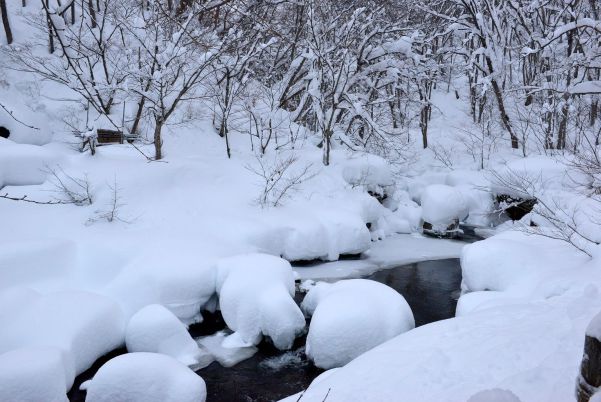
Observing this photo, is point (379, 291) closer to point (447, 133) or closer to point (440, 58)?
point (447, 133)

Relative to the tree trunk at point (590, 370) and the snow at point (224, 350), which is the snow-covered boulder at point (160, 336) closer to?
the snow at point (224, 350)

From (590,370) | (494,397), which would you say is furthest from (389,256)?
(494,397)

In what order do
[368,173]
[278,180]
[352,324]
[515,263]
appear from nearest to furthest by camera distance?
[352,324], [515,263], [278,180], [368,173]

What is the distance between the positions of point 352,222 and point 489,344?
8.19 m

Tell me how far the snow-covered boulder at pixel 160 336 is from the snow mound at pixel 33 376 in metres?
1.38

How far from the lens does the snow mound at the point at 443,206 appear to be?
16.0 meters

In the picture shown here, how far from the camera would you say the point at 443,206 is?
632 inches

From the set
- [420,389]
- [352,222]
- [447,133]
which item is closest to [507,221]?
[352,222]

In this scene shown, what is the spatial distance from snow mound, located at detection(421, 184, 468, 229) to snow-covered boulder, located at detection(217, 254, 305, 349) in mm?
8978

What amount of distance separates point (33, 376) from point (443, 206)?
14041 mm

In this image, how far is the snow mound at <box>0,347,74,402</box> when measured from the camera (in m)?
5.13

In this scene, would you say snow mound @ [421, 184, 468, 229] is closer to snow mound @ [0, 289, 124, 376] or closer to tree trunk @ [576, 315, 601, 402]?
snow mound @ [0, 289, 124, 376]

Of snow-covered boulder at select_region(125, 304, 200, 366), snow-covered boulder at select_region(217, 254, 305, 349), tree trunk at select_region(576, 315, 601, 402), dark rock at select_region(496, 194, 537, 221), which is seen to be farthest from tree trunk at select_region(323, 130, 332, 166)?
tree trunk at select_region(576, 315, 601, 402)

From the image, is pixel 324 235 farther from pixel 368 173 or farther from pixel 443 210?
pixel 443 210
